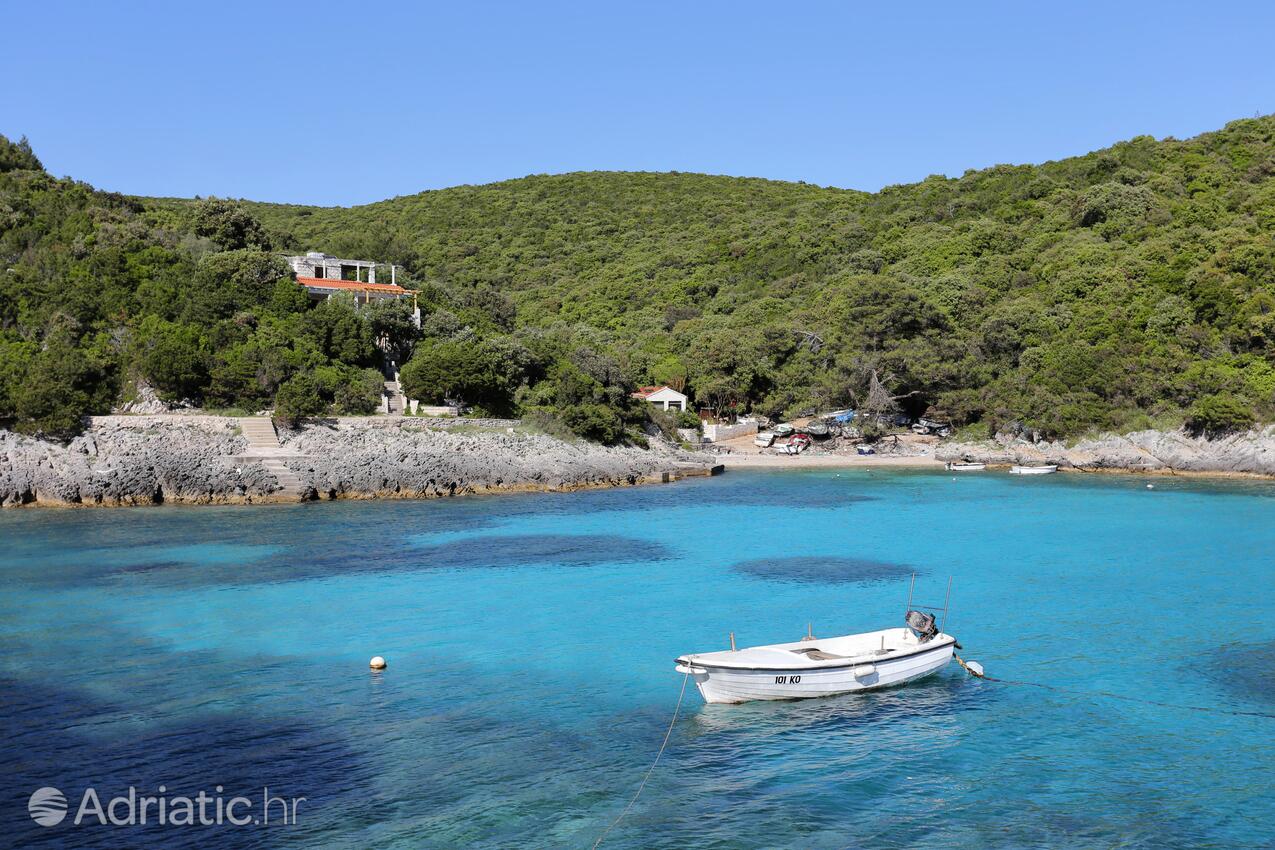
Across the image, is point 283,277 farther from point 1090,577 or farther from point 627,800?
point 627,800

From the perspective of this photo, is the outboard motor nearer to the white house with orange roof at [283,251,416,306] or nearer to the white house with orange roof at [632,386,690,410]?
the white house with orange roof at [283,251,416,306]

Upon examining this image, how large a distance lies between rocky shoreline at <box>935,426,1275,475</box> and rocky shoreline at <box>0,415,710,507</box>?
91.5 ft

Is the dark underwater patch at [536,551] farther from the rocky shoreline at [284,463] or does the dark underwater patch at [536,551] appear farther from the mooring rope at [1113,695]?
the mooring rope at [1113,695]

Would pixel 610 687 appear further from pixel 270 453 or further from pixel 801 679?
pixel 270 453

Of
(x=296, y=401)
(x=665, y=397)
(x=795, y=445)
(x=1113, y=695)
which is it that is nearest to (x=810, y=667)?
(x=1113, y=695)

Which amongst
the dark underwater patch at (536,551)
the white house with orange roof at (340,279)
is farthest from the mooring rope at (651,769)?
the white house with orange roof at (340,279)

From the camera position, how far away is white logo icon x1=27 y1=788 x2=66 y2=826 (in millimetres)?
13219

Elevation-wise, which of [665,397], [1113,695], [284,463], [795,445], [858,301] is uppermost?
[858,301]

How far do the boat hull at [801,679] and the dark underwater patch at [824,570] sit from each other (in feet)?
33.5

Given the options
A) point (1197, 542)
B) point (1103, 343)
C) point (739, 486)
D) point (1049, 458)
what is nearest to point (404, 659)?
point (1197, 542)

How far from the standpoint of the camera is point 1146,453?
198 feet

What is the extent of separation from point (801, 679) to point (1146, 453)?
169 feet

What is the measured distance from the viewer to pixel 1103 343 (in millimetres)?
66250

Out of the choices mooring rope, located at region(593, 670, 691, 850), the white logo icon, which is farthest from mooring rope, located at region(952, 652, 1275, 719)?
the white logo icon
